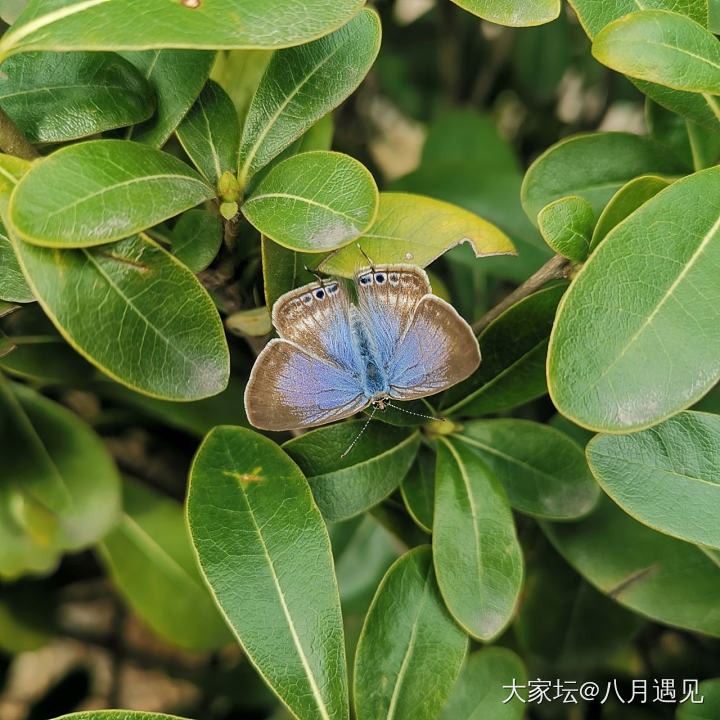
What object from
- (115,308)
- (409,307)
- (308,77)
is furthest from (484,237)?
(115,308)

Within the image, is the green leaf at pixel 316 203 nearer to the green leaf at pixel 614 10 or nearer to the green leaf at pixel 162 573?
the green leaf at pixel 614 10

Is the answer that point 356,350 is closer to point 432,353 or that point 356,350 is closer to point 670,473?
point 432,353

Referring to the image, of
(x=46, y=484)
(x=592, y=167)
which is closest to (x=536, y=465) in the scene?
(x=592, y=167)

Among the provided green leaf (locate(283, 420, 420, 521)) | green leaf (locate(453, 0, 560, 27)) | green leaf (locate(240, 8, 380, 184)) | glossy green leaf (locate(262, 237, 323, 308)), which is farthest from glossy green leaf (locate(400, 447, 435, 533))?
green leaf (locate(453, 0, 560, 27))

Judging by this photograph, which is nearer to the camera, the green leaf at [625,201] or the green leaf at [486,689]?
the green leaf at [625,201]

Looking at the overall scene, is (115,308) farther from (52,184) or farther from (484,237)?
(484,237)

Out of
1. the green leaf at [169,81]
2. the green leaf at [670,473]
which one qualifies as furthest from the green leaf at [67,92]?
the green leaf at [670,473]
